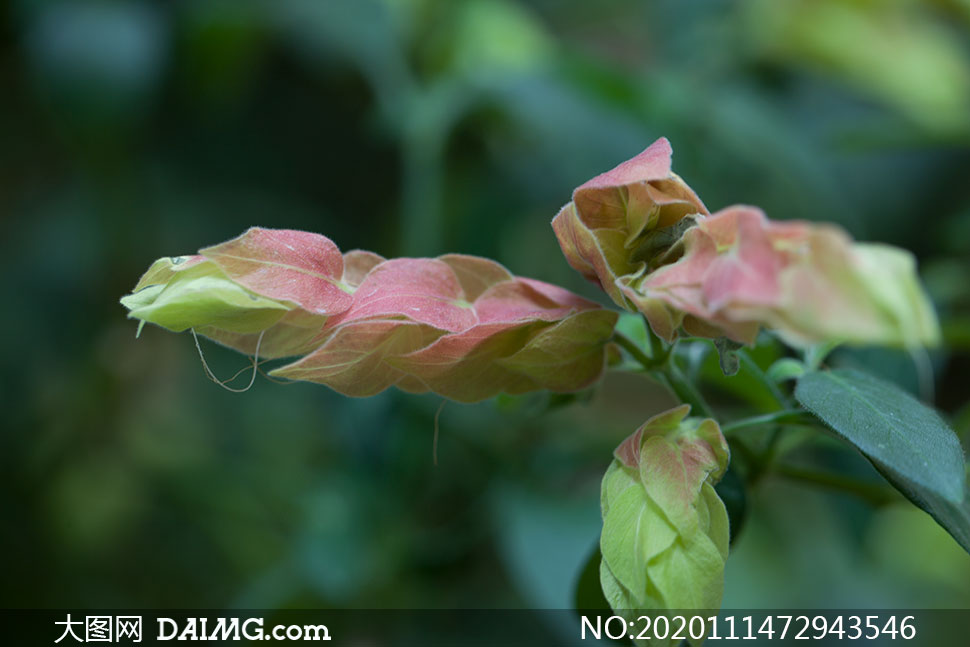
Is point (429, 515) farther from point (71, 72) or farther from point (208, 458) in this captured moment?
point (71, 72)

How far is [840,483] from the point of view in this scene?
406 millimetres

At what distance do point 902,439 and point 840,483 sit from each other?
157 millimetres

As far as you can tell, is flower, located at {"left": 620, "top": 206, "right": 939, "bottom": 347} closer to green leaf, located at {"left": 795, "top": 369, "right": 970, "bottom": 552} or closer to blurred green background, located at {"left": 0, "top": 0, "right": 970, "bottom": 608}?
green leaf, located at {"left": 795, "top": 369, "right": 970, "bottom": 552}

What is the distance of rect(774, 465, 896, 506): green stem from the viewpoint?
404 millimetres

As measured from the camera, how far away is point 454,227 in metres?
0.90

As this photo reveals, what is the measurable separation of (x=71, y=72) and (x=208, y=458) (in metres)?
0.50

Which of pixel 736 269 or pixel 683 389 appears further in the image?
pixel 683 389

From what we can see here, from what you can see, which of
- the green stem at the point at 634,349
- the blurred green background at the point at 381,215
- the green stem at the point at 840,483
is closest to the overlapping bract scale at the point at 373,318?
the green stem at the point at 634,349

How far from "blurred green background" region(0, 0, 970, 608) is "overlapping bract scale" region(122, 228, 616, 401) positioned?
0.33 metres

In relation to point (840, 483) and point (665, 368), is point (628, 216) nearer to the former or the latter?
point (665, 368)

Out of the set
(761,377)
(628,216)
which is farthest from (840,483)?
(628,216)

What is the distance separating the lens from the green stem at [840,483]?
0.40 m

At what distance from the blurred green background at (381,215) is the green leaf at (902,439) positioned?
13.3 inches

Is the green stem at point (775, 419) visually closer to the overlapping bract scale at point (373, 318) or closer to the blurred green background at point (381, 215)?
the overlapping bract scale at point (373, 318)
